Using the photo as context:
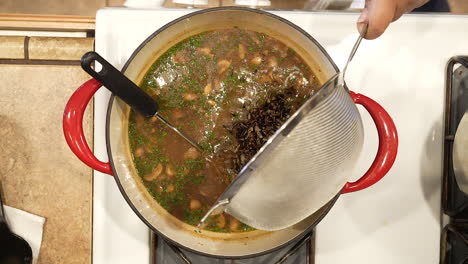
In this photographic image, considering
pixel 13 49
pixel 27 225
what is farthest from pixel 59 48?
pixel 27 225

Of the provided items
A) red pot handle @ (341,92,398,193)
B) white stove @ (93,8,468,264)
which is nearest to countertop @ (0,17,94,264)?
white stove @ (93,8,468,264)

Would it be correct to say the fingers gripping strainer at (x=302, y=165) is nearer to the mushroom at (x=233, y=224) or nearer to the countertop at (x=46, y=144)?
the mushroom at (x=233, y=224)

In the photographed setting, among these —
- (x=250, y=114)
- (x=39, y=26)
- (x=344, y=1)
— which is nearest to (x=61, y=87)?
(x=39, y=26)

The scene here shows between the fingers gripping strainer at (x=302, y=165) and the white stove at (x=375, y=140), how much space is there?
0.23 metres

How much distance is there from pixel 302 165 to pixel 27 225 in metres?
0.87

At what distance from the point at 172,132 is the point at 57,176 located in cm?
43

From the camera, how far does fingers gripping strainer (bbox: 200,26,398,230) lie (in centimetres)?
75

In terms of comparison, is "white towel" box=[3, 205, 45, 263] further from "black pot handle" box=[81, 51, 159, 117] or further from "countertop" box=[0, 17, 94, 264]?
"black pot handle" box=[81, 51, 159, 117]

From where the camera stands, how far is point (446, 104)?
3.66ft

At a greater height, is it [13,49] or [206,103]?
[13,49]

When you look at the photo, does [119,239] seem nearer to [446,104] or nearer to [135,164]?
[135,164]

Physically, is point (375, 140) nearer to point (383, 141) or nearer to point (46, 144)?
point (383, 141)

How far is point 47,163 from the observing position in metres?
1.24

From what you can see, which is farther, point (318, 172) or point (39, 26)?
point (39, 26)
